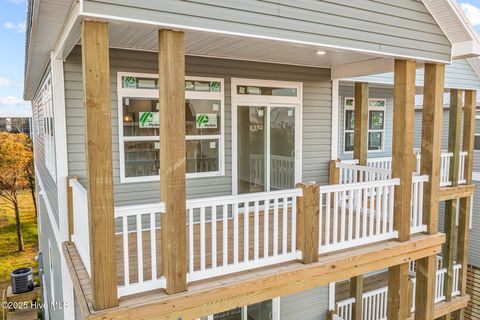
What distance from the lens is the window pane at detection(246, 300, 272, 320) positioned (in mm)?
6770

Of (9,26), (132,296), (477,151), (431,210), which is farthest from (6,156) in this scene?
(9,26)

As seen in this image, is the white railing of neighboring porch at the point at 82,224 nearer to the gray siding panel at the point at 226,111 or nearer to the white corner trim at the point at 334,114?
the gray siding panel at the point at 226,111

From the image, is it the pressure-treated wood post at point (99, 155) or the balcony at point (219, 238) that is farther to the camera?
the balcony at point (219, 238)

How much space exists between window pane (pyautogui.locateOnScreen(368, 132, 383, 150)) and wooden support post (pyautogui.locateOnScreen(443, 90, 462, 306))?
75.3 inches

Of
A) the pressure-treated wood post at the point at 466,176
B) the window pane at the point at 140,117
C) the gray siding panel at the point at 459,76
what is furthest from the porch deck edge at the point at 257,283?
the gray siding panel at the point at 459,76

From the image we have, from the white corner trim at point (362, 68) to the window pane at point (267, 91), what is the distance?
952 mm

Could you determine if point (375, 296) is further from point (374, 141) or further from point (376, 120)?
point (376, 120)

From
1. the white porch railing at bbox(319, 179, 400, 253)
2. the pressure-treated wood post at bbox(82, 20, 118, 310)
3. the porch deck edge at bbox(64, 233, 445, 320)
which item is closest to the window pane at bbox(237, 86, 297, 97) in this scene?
the white porch railing at bbox(319, 179, 400, 253)

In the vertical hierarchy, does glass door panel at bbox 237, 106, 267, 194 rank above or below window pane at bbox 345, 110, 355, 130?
below

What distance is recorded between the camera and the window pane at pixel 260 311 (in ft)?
22.2

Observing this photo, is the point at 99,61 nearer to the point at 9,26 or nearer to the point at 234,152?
the point at 234,152

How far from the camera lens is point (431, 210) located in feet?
18.5

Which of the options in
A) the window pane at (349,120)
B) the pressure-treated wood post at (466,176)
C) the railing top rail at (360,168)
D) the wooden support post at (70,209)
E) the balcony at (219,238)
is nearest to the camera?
the balcony at (219,238)

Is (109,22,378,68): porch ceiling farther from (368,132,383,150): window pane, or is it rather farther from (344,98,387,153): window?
(368,132,383,150): window pane
